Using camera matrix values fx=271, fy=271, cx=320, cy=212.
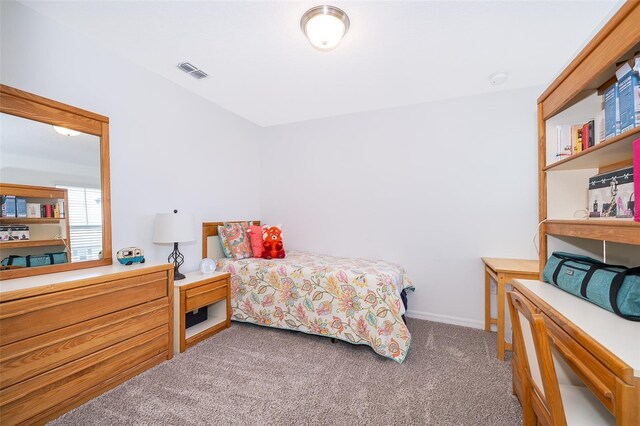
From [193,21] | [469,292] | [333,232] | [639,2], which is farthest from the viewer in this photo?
[333,232]

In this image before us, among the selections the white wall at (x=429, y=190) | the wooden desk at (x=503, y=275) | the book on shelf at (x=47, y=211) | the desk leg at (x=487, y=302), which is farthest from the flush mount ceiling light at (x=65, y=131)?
the desk leg at (x=487, y=302)

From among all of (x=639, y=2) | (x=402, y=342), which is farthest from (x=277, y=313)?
(x=639, y=2)

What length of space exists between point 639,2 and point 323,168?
2.86 m

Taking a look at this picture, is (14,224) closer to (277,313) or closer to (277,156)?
(277,313)

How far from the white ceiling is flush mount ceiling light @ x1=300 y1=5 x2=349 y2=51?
5 centimetres

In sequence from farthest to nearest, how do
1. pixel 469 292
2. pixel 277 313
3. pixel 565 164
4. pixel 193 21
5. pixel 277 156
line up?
pixel 277 156, pixel 469 292, pixel 277 313, pixel 193 21, pixel 565 164

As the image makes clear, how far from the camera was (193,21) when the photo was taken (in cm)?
182

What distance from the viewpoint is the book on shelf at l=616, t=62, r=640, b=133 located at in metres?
1.07

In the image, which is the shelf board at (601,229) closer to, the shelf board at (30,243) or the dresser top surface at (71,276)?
the dresser top surface at (71,276)

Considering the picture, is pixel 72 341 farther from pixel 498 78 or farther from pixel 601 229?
pixel 498 78

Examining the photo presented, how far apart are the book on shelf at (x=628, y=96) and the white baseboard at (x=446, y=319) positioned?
2.29 m

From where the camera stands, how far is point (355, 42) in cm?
202

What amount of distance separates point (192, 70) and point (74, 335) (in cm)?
222

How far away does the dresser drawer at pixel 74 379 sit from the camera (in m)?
1.38
